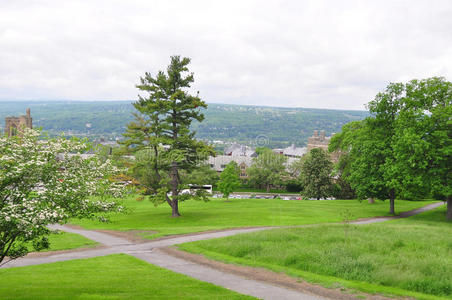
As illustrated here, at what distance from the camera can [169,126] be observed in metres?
42.5

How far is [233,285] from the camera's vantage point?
17.6 metres

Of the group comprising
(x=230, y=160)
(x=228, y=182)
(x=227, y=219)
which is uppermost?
(x=228, y=182)

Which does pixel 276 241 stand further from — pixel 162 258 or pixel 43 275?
pixel 43 275

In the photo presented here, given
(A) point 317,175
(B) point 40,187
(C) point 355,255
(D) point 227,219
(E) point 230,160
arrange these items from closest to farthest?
(B) point 40,187
(C) point 355,255
(D) point 227,219
(A) point 317,175
(E) point 230,160

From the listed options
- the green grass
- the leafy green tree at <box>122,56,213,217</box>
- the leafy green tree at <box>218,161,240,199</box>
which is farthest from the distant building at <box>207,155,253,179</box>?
the green grass

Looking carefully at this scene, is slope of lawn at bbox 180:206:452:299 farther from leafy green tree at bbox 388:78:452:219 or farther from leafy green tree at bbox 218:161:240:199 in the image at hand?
leafy green tree at bbox 218:161:240:199

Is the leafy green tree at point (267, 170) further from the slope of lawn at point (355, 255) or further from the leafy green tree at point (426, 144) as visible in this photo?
the slope of lawn at point (355, 255)

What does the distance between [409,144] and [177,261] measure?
87.2 feet

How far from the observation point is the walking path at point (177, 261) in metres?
16.6

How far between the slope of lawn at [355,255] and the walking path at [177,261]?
1.92m

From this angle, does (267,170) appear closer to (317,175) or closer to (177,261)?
(317,175)

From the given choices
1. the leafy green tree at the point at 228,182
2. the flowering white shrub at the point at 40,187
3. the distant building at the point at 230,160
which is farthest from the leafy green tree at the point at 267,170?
the flowering white shrub at the point at 40,187

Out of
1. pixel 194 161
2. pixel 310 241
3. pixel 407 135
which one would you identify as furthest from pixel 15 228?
pixel 407 135

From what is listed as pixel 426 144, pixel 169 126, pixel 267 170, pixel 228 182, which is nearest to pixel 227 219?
pixel 169 126
